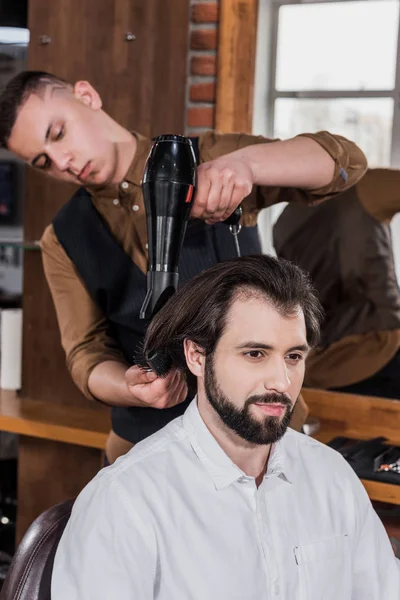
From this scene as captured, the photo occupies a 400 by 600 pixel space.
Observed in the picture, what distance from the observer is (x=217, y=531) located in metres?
1.53

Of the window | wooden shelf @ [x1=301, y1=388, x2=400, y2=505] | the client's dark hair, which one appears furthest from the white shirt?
the window

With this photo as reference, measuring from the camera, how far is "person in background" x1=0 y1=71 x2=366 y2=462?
6.12 feet

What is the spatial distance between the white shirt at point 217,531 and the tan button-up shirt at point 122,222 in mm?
527

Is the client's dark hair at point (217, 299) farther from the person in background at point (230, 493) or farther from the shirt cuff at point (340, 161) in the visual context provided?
the shirt cuff at point (340, 161)

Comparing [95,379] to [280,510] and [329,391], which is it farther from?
[329,391]

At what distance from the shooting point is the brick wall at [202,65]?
111 inches

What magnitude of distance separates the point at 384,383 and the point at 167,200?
1456mm

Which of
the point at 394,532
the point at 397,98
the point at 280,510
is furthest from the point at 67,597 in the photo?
the point at 397,98

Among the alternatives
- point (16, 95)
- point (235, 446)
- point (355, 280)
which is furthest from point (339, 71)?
point (235, 446)

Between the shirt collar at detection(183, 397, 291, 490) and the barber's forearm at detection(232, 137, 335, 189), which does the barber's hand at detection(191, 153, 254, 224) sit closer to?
the barber's forearm at detection(232, 137, 335, 189)

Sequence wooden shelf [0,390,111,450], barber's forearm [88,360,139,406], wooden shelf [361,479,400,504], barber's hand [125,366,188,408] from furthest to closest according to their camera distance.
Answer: wooden shelf [0,390,111,450] → wooden shelf [361,479,400,504] → barber's forearm [88,360,139,406] → barber's hand [125,366,188,408]

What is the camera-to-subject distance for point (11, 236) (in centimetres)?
331

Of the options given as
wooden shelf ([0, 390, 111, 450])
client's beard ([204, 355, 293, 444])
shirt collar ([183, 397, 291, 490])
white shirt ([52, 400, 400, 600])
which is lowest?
wooden shelf ([0, 390, 111, 450])

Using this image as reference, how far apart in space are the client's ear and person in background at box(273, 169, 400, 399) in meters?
1.20
